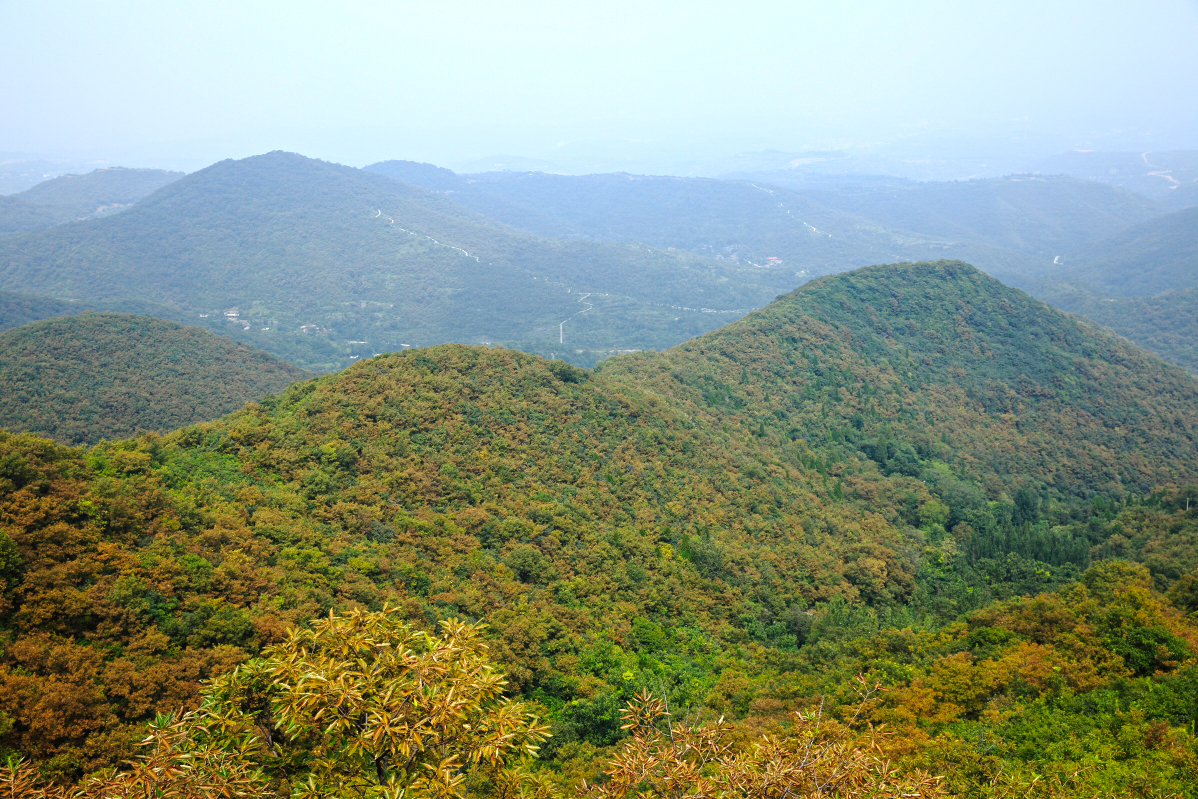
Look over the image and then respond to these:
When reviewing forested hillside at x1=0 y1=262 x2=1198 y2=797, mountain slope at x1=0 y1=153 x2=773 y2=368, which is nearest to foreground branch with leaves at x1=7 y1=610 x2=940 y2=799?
forested hillside at x1=0 y1=262 x2=1198 y2=797

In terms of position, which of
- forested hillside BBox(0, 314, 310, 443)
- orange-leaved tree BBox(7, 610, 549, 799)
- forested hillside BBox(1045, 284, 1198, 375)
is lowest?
forested hillside BBox(1045, 284, 1198, 375)

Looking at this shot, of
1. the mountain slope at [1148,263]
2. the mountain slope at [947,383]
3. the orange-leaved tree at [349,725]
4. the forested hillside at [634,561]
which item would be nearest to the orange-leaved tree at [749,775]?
the orange-leaved tree at [349,725]

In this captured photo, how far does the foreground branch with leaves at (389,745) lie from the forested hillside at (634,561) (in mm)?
2897

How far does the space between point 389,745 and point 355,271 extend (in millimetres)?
146136

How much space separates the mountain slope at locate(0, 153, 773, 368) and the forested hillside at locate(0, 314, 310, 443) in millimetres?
42668

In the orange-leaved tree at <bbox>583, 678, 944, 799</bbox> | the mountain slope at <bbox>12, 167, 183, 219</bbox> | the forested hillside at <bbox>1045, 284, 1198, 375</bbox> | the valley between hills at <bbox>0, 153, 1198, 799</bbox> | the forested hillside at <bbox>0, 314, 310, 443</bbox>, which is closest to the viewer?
the orange-leaved tree at <bbox>583, 678, 944, 799</bbox>

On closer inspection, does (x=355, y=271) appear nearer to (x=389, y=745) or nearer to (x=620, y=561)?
(x=620, y=561)

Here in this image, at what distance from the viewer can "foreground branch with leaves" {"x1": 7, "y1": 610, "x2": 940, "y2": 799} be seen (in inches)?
217

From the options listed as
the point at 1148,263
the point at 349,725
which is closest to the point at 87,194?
the point at 349,725

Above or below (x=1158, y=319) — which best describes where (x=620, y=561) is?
above

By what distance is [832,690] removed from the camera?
18469mm

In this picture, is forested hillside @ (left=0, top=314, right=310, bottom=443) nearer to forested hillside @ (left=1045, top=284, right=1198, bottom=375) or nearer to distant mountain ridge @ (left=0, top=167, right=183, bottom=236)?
forested hillside @ (left=1045, top=284, right=1198, bottom=375)

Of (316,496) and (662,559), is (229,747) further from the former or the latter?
(662,559)

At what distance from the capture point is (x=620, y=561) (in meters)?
25.9
